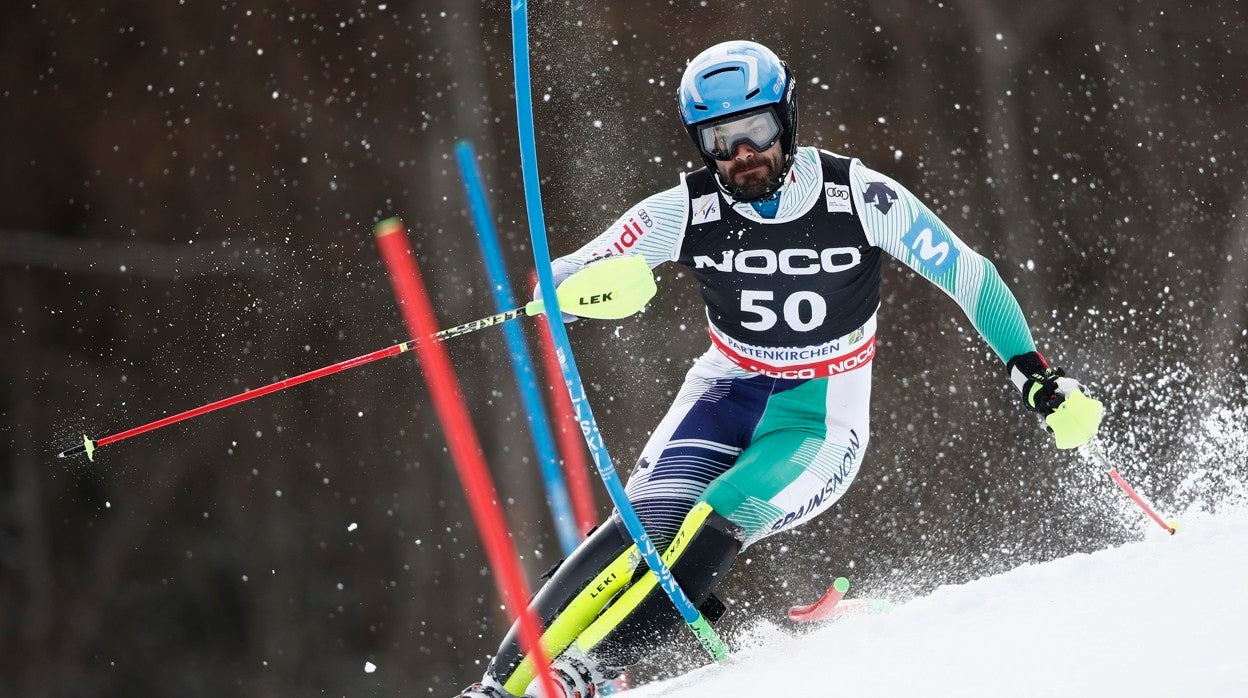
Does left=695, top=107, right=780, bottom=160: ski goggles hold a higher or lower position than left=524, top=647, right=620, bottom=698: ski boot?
higher

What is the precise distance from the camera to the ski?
8.56 ft

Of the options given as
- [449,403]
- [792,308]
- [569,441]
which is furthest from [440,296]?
[792,308]

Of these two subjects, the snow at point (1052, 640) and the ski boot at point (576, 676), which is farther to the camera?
the ski boot at point (576, 676)

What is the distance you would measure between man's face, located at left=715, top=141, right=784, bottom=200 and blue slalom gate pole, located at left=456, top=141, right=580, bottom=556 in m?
3.02

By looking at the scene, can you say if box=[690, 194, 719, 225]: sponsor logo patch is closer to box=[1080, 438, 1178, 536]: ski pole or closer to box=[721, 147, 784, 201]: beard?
box=[721, 147, 784, 201]: beard

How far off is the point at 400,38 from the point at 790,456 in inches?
152

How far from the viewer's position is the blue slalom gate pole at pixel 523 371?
532 centimetres

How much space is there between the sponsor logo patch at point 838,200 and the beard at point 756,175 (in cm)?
14

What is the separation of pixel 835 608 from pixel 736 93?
1.48m

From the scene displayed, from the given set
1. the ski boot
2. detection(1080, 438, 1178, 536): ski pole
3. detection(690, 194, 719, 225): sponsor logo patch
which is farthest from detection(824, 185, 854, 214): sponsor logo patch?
the ski boot

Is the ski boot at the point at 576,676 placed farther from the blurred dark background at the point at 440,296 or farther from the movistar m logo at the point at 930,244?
the blurred dark background at the point at 440,296

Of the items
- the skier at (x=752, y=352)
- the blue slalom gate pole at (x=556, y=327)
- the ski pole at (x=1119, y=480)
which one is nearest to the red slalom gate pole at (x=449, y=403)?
the skier at (x=752, y=352)

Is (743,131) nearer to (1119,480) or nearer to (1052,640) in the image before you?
(1052,640)

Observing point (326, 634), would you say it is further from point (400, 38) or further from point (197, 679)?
point (400, 38)
